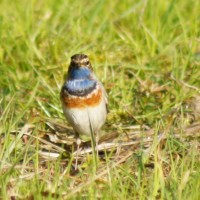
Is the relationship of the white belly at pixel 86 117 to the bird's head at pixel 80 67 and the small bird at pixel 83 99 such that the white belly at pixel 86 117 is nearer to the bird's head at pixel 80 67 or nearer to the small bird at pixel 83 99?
the small bird at pixel 83 99

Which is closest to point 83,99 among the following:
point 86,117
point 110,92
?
point 86,117

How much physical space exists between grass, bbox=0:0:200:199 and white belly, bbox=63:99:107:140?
0.76 feet

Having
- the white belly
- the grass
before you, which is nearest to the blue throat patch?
the white belly

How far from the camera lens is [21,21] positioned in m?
8.30

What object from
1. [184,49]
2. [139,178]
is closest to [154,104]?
[184,49]

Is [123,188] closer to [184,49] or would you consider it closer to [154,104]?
[154,104]

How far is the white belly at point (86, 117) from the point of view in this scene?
247 inches

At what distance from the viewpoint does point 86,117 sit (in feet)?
20.6

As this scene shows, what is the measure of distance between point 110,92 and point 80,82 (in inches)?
36.9

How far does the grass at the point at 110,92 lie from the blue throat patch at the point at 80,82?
43 cm

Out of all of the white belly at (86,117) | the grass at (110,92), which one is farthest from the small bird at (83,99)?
the grass at (110,92)

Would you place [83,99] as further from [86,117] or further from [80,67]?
[80,67]

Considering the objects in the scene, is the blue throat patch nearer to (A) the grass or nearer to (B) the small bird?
(B) the small bird

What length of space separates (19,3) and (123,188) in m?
3.85
